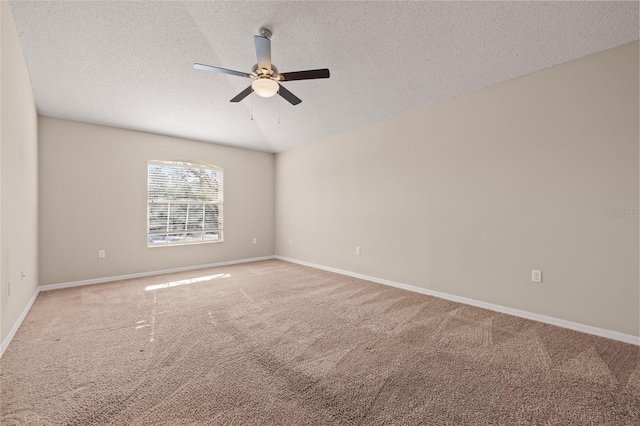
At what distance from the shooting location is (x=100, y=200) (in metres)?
4.38

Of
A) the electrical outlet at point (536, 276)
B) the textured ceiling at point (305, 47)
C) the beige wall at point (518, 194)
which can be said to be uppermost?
the textured ceiling at point (305, 47)

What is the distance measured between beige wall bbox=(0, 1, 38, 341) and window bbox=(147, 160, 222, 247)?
1654 mm

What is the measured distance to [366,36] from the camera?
8.82 feet

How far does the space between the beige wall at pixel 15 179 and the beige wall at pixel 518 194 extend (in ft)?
13.1

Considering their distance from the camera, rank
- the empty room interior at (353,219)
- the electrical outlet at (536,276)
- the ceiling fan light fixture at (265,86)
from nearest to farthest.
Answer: the empty room interior at (353,219) < the ceiling fan light fixture at (265,86) < the electrical outlet at (536,276)

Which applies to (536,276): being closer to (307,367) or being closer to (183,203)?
(307,367)

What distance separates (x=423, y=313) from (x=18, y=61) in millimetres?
4729

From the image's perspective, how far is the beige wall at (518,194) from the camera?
2426 mm

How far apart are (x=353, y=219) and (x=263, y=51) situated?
117 inches

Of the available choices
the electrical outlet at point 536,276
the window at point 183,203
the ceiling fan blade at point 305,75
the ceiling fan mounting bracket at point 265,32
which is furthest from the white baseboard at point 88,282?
the electrical outlet at point 536,276

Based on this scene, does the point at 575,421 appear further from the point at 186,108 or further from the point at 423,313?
the point at 186,108

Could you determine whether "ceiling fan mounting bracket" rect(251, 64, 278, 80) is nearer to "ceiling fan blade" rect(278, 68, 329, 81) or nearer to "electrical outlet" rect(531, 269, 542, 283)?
"ceiling fan blade" rect(278, 68, 329, 81)

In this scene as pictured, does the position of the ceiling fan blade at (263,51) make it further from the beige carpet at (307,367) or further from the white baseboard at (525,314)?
the white baseboard at (525,314)

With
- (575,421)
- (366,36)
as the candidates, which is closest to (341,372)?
(575,421)
